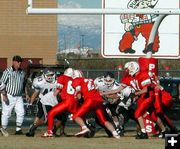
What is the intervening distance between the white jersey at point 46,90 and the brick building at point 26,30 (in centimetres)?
139

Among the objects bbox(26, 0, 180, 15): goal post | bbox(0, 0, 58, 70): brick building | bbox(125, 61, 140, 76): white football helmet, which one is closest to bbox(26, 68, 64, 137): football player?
bbox(0, 0, 58, 70): brick building

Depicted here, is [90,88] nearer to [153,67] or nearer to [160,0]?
[153,67]

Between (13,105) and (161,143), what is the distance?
12.4 ft

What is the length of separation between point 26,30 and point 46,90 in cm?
508

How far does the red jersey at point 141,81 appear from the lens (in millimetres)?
15947

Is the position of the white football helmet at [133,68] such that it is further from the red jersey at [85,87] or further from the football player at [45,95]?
the football player at [45,95]

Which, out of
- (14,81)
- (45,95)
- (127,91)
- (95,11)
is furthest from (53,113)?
(95,11)

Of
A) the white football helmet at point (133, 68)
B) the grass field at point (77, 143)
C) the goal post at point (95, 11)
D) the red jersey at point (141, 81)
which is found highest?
the goal post at point (95, 11)

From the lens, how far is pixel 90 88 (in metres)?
15.9

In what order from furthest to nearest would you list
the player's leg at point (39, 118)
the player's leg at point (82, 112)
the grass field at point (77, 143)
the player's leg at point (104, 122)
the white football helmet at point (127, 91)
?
the player's leg at point (39, 118) < the white football helmet at point (127, 91) < the player's leg at point (104, 122) < the player's leg at point (82, 112) < the grass field at point (77, 143)

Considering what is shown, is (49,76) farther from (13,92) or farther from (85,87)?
(85,87)

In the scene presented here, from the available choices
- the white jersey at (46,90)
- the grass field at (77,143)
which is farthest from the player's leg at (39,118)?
the grass field at (77,143)

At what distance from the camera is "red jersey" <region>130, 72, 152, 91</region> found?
1595cm

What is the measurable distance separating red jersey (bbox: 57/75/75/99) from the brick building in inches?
54.0
